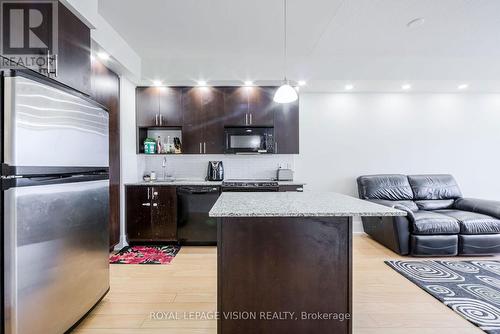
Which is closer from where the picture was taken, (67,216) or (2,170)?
(2,170)

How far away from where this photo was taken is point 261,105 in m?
3.93

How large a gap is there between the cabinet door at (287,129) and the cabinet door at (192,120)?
46.5 inches

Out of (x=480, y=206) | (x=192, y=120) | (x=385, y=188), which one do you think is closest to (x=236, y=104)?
(x=192, y=120)

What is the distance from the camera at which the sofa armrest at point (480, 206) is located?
129 inches

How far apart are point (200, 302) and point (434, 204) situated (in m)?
3.65

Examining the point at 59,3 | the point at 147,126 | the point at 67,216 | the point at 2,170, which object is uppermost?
the point at 59,3

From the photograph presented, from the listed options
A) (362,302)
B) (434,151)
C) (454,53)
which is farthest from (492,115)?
(362,302)

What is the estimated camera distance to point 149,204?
3650mm

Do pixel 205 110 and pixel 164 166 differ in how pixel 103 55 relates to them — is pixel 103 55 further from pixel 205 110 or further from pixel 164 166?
pixel 164 166

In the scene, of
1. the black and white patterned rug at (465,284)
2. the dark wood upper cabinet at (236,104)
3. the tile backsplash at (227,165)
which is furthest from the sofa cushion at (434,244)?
the dark wood upper cabinet at (236,104)

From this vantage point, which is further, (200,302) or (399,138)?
(399,138)

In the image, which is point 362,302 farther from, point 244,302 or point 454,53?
point 454,53

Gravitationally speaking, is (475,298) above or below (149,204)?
below

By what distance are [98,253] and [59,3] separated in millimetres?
1883
